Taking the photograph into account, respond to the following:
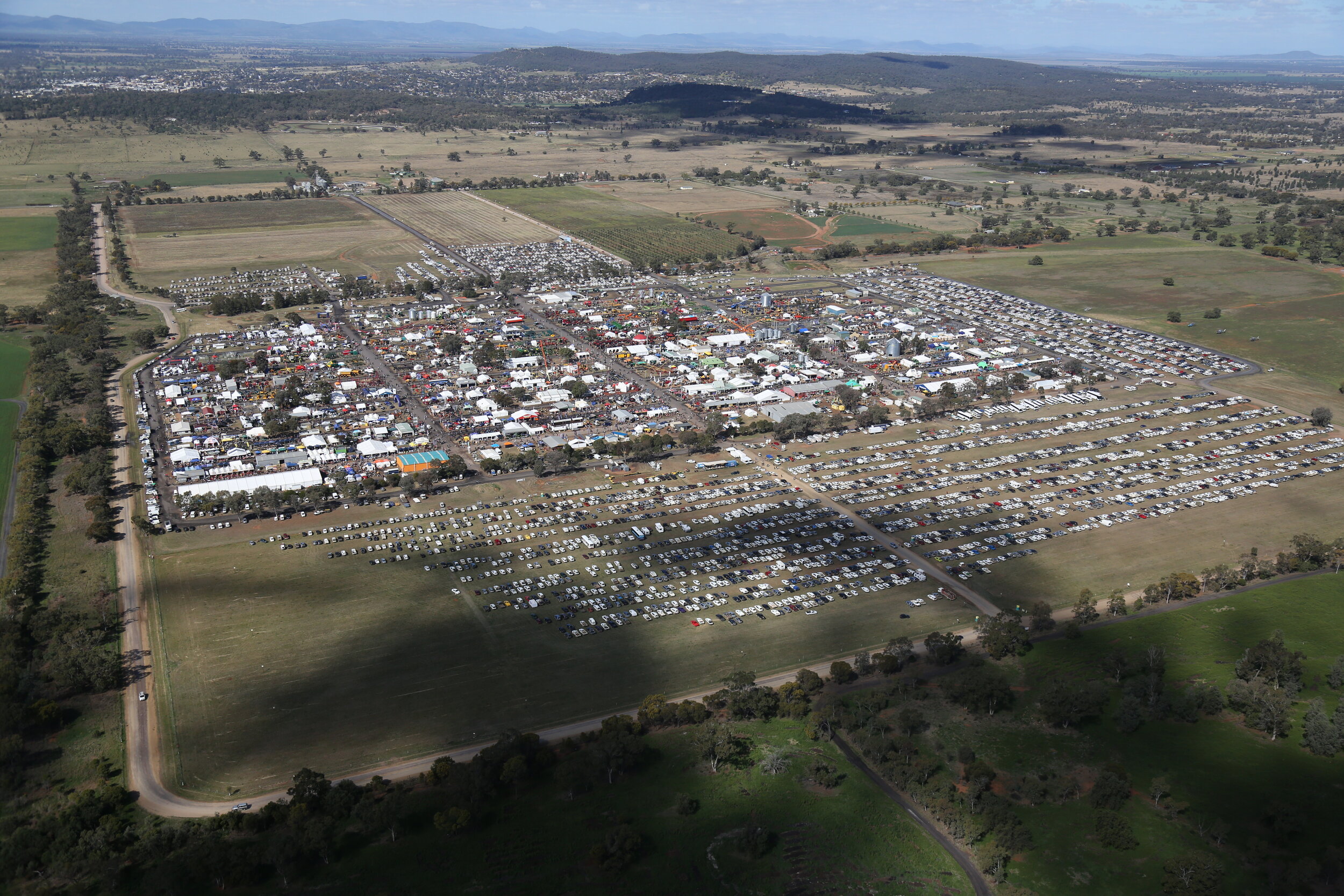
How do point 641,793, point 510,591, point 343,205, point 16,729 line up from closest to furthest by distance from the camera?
point 641,793 → point 16,729 → point 510,591 → point 343,205

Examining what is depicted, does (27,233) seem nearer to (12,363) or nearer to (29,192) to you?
(29,192)

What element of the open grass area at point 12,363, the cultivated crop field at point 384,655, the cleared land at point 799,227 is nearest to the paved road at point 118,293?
the open grass area at point 12,363

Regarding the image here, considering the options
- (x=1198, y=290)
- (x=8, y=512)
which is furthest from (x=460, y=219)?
(x=1198, y=290)

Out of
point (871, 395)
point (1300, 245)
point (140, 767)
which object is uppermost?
point (1300, 245)

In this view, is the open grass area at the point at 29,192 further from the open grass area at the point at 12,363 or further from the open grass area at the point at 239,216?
the open grass area at the point at 12,363

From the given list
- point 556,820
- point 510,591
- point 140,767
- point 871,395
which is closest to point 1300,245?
point 871,395

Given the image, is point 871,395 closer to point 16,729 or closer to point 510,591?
point 510,591
